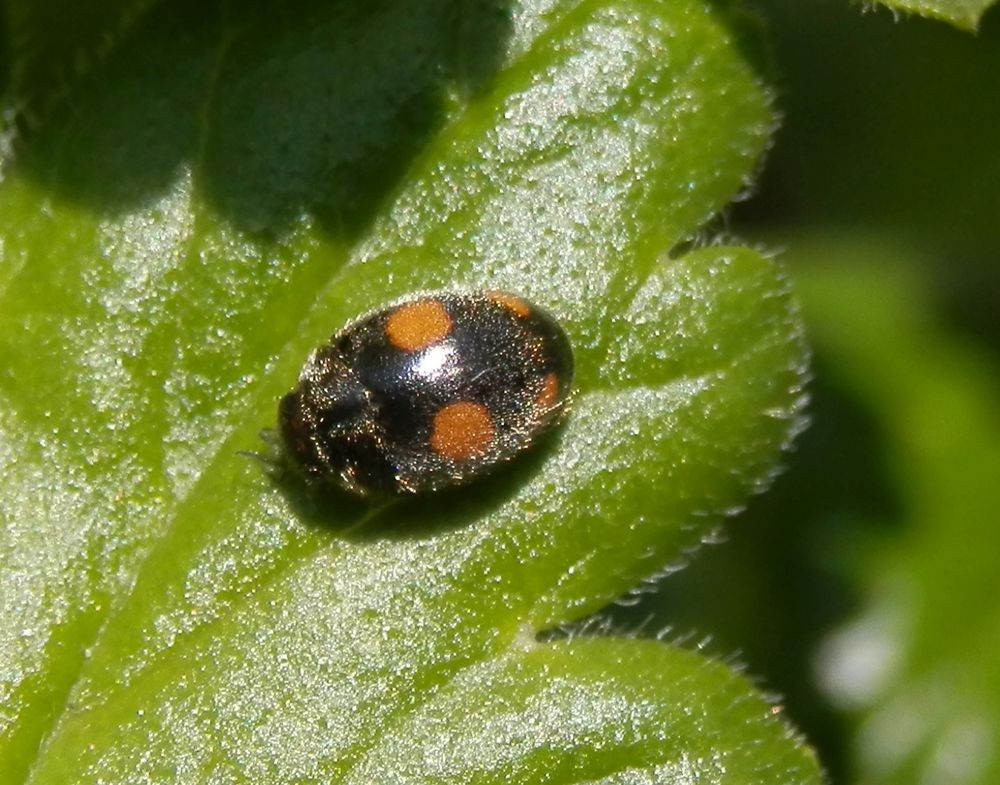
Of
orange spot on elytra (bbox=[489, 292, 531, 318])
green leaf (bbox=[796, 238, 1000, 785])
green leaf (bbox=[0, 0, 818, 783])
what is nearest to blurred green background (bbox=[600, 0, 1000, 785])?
green leaf (bbox=[796, 238, 1000, 785])

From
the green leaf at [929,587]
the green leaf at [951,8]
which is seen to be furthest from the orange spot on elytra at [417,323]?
the green leaf at [929,587]

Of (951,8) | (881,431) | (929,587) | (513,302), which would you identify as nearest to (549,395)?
(513,302)

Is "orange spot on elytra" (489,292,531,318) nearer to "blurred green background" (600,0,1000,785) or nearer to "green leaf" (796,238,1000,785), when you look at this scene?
"blurred green background" (600,0,1000,785)

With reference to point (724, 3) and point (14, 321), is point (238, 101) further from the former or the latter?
point (724, 3)

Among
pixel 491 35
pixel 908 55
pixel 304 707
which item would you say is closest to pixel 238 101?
pixel 491 35

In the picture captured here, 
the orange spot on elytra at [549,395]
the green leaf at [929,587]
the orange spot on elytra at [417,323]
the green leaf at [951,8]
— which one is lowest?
the green leaf at [929,587]

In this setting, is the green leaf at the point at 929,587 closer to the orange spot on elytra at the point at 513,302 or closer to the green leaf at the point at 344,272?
the green leaf at the point at 344,272
